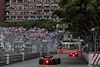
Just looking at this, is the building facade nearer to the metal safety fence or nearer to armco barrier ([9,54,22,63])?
the metal safety fence

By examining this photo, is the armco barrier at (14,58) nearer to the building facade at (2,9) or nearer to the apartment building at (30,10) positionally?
the apartment building at (30,10)

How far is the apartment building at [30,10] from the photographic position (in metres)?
139

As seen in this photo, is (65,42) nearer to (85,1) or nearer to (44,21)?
(44,21)

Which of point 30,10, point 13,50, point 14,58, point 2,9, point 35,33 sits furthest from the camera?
point 2,9

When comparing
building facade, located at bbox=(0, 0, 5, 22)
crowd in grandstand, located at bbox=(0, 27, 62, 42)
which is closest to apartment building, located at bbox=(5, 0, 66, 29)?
building facade, located at bbox=(0, 0, 5, 22)

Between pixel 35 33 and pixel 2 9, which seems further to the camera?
pixel 2 9

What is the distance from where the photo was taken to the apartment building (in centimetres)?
13925

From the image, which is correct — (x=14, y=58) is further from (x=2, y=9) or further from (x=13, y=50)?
(x=2, y=9)

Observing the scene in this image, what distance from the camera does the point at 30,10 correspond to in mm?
140250

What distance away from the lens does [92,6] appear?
30.2 metres

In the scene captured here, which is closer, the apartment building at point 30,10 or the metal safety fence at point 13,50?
the metal safety fence at point 13,50

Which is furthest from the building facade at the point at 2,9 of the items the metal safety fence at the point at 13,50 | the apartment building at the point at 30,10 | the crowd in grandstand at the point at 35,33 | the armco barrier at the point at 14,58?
the armco barrier at the point at 14,58

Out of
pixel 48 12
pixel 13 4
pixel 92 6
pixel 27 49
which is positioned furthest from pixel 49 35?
pixel 92 6

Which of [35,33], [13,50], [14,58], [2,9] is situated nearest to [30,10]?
[2,9]
